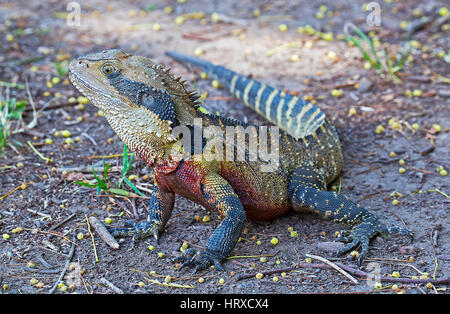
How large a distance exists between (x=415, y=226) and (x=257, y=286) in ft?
6.03

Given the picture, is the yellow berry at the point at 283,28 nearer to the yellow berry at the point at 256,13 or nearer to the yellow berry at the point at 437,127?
the yellow berry at the point at 256,13

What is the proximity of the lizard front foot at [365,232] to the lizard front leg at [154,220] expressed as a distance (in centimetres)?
176

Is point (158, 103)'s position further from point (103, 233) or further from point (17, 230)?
point (17, 230)

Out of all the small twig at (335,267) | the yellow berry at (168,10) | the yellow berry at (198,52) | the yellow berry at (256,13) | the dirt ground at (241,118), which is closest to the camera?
the small twig at (335,267)

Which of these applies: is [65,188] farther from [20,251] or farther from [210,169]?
[210,169]

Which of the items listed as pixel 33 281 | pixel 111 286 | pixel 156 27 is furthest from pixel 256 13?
pixel 33 281

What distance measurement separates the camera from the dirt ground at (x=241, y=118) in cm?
465

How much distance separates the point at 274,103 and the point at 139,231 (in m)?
2.83

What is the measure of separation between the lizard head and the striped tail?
6.45 ft

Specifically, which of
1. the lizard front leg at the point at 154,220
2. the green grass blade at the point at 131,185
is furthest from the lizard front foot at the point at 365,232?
the green grass blade at the point at 131,185

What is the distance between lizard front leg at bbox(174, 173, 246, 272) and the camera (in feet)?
15.4

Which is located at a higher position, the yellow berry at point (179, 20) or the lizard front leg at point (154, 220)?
the yellow berry at point (179, 20)

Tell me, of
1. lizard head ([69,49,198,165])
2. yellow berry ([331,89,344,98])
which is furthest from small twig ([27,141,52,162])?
yellow berry ([331,89,344,98])

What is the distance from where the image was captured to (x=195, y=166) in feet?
16.1
